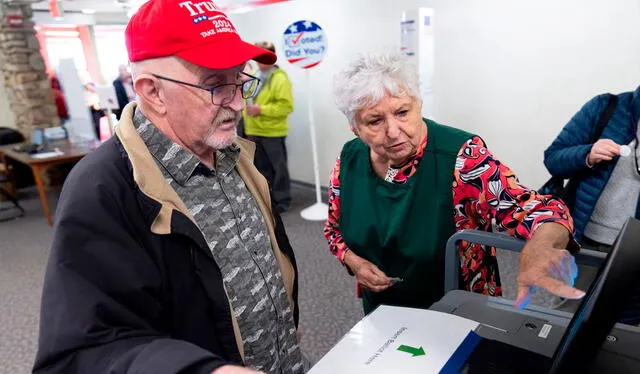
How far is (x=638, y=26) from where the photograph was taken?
2.56 meters

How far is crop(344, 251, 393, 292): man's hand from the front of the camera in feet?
3.98

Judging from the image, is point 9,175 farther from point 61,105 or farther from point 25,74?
point 61,105

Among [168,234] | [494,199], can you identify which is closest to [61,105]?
[168,234]

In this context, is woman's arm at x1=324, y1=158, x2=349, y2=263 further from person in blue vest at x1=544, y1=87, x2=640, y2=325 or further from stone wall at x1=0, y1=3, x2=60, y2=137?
stone wall at x1=0, y1=3, x2=60, y2=137

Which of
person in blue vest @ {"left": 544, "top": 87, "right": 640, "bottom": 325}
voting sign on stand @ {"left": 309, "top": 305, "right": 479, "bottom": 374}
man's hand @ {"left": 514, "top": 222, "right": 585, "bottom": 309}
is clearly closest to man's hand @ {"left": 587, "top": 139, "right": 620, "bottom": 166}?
person in blue vest @ {"left": 544, "top": 87, "right": 640, "bottom": 325}

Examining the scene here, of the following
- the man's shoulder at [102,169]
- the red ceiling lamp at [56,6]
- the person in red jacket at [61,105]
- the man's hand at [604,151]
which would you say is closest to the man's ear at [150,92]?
the man's shoulder at [102,169]

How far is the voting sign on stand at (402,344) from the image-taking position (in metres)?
0.72

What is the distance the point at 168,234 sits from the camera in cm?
83

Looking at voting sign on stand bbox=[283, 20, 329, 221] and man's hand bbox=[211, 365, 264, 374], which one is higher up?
voting sign on stand bbox=[283, 20, 329, 221]

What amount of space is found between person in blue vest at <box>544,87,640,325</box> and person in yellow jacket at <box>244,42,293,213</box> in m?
2.72

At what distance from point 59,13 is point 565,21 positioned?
6.91 metres

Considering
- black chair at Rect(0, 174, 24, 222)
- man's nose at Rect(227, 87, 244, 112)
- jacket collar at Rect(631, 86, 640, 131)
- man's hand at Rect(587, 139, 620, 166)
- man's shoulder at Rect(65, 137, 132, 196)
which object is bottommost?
black chair at Rect(0, 174, 24, 222)

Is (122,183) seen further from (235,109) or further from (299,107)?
(299,107)

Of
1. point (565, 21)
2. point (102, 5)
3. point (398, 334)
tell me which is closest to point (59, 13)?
point (102, 5)
